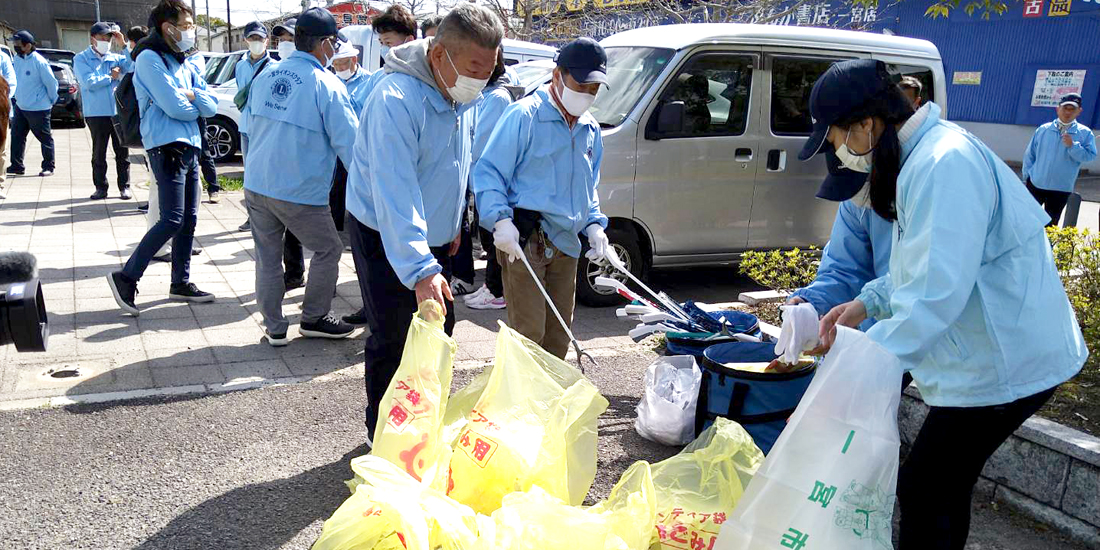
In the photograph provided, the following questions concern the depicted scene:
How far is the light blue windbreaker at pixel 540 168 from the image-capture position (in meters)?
3.48

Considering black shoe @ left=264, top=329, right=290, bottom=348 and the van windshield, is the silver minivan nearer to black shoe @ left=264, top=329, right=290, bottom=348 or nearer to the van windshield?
the van windshield

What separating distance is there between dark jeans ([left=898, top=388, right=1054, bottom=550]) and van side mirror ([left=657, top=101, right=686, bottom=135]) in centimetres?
360

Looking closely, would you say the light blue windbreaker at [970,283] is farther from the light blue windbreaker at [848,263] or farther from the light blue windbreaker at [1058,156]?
the light blue windbreaker at [1058,156]

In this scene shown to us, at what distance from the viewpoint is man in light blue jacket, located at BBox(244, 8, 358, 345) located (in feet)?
14.7

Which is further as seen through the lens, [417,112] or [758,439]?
[758,439]

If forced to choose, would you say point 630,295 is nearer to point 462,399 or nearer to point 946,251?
point 462,399

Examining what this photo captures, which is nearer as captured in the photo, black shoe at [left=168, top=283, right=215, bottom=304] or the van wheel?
black shoe at [left=168, top=283, right=215, bottom=304]

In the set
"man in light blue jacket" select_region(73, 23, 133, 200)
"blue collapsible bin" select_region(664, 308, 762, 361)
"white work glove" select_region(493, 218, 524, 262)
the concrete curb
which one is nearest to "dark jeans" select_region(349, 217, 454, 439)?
"white work glove" select_region(493, 218, 524, 262)

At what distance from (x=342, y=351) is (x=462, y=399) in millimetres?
2081

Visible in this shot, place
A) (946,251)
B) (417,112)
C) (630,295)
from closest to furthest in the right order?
(946,251) < (417,112) < (630,295)

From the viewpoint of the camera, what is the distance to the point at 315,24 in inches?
180

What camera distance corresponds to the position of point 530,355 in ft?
9.21

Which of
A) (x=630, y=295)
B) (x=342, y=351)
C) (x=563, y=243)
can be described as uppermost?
(x=563, y=243)

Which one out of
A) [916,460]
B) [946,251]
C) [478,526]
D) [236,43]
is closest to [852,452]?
[916,460]
